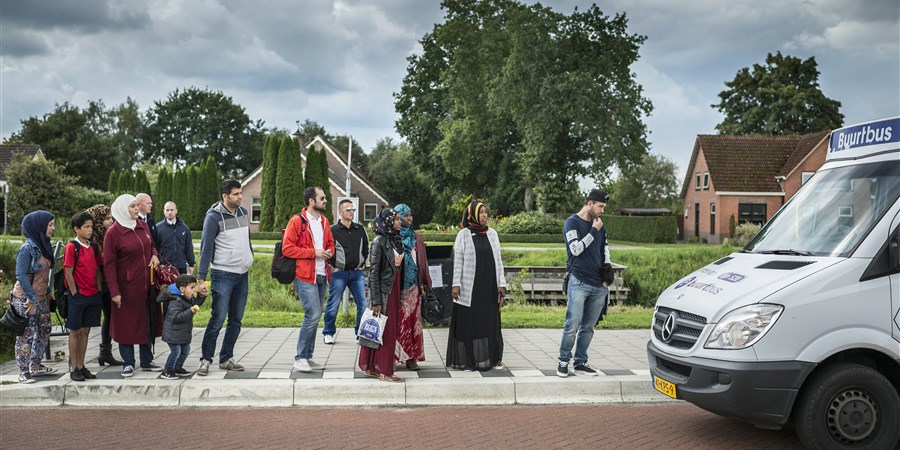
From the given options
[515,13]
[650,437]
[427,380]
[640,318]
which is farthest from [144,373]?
[515,13]

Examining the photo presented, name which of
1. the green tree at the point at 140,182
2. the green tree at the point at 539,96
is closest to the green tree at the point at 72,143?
the green tree at the point at 140,182

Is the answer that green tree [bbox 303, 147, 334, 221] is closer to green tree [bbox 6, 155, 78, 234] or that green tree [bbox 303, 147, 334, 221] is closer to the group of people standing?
green tree [bbox 6, 155, 78, 234]

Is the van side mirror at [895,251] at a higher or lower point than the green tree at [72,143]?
lower

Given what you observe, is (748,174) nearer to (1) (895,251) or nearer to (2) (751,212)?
(2) (751,212)

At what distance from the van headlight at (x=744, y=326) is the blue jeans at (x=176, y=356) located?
5.12m

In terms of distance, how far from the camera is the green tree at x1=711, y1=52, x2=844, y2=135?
174 feet

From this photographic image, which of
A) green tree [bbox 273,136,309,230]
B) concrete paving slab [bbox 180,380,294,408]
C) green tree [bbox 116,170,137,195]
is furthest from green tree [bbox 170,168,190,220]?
concrete paving slab [bbox 180,380,294,408]

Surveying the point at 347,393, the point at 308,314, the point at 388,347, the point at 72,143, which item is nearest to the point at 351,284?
the point at 308,314

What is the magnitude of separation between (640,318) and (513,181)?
3539cm

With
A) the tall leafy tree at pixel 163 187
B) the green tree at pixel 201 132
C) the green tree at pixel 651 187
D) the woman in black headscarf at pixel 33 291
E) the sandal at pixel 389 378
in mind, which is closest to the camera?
the woman in black headscarf at pixel 33 291

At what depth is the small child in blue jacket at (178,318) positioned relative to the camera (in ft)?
23.5

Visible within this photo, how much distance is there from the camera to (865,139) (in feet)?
19.5

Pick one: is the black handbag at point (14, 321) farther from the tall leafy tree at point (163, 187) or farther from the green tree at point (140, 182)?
the green tree at point (140, 182)

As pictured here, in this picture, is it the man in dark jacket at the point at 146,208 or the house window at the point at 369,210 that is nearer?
the man in dark jacket at the point at 146,208
